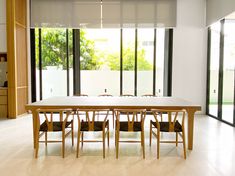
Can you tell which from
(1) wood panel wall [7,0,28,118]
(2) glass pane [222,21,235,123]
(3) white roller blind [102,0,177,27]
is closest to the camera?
(2) glass pane [222,21,235,123]

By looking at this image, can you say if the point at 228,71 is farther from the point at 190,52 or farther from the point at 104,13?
the point at 104,13

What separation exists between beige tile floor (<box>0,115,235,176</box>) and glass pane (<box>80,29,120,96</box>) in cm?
314

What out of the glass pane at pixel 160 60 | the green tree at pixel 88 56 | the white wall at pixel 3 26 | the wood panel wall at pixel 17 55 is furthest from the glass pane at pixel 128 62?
the white wall at pixel 3 26

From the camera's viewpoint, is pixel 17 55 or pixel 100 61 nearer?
pixel 17 55

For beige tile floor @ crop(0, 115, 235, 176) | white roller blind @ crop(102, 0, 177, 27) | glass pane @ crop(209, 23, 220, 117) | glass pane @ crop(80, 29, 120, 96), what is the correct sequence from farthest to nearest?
glass pane @ crop(80, 29, 120, 96)
white roller blind @ crop(102, 0, 177, 27)
glass pane @ crop(209, 23, 220, 117)
beige tile floor @ crop(0, 115, 235, 176)

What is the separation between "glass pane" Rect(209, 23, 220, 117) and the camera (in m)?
6.19

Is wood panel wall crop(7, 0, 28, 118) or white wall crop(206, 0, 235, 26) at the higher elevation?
white wall crop(206, 0, 235, 26)

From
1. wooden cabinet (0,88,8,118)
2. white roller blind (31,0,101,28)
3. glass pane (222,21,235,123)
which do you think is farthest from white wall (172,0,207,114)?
wooden cabinet (0,88,8,118)

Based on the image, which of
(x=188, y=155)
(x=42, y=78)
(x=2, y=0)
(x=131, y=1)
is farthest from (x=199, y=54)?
(x=2, y=0)

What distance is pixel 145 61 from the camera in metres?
6.92

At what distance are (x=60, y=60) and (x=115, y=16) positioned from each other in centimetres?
218

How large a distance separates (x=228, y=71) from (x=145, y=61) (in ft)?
7.80

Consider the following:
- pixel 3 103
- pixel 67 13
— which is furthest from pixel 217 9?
pixel 3 103

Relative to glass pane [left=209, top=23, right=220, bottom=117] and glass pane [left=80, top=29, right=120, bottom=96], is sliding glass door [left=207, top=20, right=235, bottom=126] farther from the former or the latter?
glass pane [left=80, top=29, right=120, bottom=96]
